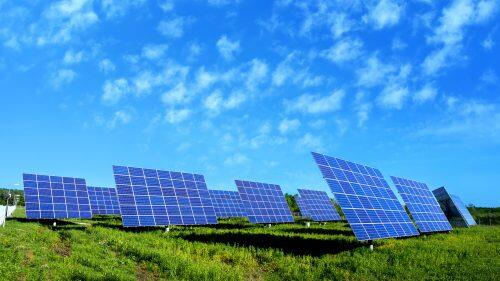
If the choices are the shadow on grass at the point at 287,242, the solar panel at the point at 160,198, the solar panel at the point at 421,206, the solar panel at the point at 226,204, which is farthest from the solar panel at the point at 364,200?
the solar panel at the point at 226,204

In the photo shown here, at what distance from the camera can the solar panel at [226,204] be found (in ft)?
156

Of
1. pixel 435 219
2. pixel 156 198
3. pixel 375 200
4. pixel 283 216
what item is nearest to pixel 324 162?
pixel 375 200

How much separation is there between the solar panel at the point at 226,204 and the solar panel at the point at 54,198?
598 inches

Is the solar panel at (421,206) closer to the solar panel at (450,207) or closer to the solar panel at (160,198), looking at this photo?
the solar panel at (450,207)

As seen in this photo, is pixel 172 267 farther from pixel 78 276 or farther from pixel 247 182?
pixel 247 182

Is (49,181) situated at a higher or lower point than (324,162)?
higher

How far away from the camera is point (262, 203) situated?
120ft

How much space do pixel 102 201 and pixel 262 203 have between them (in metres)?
18.4

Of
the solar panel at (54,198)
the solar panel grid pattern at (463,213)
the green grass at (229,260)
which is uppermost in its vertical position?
the solar panel at (54,198)

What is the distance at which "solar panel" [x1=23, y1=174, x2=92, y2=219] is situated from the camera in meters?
31.1

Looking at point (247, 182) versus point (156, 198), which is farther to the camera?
point (247, 182)

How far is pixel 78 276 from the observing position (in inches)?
505

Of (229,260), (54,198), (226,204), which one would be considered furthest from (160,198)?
(226,204)

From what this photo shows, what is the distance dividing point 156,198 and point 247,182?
11.7 m
